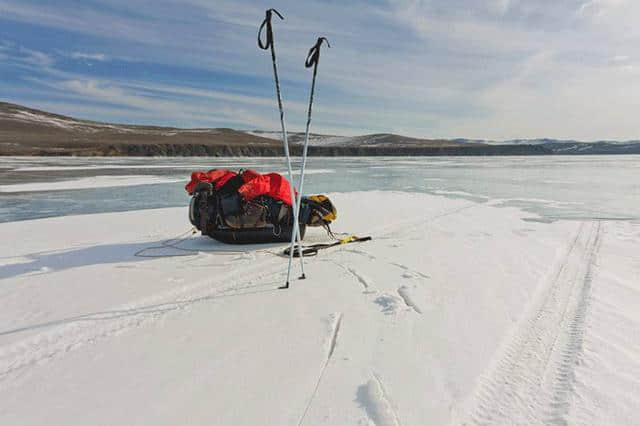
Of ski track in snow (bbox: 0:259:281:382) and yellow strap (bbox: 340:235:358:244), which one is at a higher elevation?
ski track in snow (bbox: 0:259:281:382)

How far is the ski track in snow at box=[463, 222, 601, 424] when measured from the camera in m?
2.27

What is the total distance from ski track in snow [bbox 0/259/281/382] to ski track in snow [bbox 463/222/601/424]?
7.99ft

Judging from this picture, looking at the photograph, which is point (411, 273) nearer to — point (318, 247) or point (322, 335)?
point (318, 247)

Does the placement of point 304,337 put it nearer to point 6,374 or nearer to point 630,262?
point 6,374

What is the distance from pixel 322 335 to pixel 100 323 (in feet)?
6.28

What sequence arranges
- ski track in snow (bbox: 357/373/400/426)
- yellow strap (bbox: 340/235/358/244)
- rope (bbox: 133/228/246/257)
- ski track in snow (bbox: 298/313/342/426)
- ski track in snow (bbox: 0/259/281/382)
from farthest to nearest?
yellow strap (bbox: 340/235/358/244) < rope (bbox: 133/228/246/257) < ski track in snow (bbox: 0/259/281/382) < ski track in snow (bbox: 298/313/342/426) < ski track in snow (bbox: 357/373/400/426)

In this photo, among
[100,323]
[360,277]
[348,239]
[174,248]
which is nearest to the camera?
[100,323]

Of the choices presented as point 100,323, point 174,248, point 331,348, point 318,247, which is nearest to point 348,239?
point 318,247

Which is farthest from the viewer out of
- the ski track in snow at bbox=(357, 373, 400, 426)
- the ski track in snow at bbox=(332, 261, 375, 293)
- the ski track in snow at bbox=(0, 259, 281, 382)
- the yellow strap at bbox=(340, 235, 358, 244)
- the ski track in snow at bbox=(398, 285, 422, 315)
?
the yellow strap at bbox=(340, 235, 358, 244)

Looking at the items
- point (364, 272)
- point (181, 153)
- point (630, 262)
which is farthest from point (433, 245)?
point (181, 153)

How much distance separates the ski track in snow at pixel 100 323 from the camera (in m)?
2.88

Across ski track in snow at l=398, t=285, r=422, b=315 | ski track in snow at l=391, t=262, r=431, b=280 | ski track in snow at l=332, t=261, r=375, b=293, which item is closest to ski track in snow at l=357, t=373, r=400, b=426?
ski track in snow at l=398, t=285, r=422, b=315

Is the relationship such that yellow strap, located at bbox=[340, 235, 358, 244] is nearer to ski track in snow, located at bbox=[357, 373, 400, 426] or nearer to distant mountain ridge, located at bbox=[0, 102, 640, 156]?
ski track in snow, located at bbox=[357, 373, 400, 426]

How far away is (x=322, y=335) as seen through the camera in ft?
10.5
